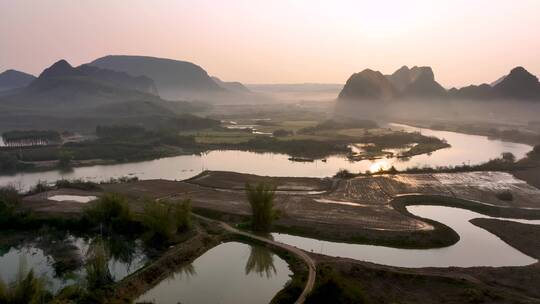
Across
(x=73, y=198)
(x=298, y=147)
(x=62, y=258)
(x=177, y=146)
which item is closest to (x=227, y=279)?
(x=62, y=258)

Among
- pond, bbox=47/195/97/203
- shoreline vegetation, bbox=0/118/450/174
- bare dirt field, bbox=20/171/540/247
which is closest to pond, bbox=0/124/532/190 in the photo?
shoreline vegetation, bbox=0/118/450/174

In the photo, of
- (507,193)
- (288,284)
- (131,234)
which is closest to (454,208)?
(507,193)

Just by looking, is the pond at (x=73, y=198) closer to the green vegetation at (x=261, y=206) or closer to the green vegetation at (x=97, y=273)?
the green vegetation at (x=261, y=206)

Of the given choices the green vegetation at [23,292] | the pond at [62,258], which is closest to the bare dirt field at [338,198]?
the pond at [62,258]

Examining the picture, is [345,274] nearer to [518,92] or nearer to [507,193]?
[507,193]

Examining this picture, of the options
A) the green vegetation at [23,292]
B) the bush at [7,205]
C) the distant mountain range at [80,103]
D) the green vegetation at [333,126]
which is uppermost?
the distant mountain range at [80,103]

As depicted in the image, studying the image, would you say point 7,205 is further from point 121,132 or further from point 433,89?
point 433,89
